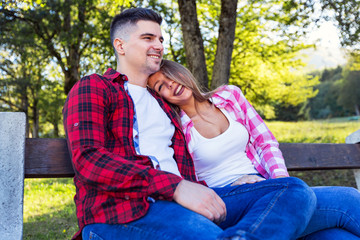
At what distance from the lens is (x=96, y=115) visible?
2.06m

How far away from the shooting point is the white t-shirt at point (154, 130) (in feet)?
7.44

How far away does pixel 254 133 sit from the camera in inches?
113

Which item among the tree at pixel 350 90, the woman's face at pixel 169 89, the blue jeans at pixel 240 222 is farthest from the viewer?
the tree at pixel 350 90

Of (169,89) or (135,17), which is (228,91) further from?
(135,17)

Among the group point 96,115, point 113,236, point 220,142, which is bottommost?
point 113,236

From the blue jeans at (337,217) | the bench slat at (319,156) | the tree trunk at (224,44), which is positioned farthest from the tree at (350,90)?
the blue jeans at (337,217)

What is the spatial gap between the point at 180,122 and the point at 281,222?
47.7 inches

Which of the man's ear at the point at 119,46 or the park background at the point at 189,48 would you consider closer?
the man's ear at the point at 119,46

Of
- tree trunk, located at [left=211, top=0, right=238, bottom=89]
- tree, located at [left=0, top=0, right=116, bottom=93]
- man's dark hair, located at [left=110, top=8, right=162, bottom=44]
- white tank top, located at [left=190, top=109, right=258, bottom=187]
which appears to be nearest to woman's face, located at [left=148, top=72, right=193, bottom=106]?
white tank top, located at [left=190, top=109, right=258, bottom=187]

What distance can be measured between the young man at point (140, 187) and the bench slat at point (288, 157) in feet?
0.93

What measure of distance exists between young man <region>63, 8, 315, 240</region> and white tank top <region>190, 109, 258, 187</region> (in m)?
0.16

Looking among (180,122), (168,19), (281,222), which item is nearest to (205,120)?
(180,122)

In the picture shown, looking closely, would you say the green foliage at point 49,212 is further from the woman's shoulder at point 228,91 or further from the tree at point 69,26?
the tree at point 69,26

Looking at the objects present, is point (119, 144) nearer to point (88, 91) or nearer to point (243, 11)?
point (88, 91)
